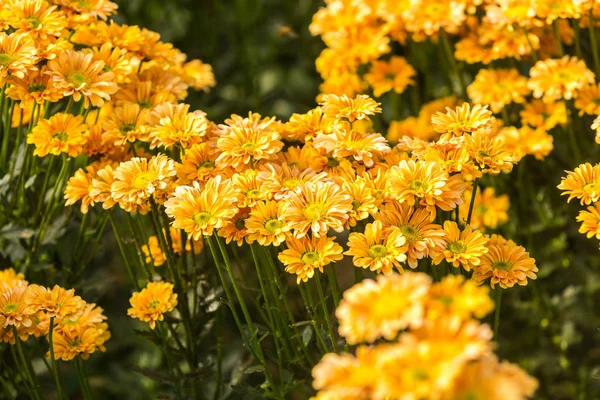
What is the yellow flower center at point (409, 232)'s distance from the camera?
5.50ft

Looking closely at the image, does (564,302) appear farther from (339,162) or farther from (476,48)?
(339,162)

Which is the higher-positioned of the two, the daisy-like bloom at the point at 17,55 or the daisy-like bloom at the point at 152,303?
the daisy-like bloom at the point at 17,55

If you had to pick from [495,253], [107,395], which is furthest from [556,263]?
[107,395]

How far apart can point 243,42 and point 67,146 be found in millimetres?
1800

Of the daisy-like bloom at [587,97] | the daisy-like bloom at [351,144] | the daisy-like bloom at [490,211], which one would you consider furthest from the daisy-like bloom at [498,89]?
the daisy-like bloom at [351,144]

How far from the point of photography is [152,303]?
1.95 metres

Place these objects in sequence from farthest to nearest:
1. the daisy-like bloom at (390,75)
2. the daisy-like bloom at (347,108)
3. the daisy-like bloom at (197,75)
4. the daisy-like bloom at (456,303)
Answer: the daisy-like bloom at (390,75), the daisy-like bloom at (197,75), the daisy-like bloom at (347,108), the daisy-like bloom at (456,303)

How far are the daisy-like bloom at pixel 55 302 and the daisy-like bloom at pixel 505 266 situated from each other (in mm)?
870

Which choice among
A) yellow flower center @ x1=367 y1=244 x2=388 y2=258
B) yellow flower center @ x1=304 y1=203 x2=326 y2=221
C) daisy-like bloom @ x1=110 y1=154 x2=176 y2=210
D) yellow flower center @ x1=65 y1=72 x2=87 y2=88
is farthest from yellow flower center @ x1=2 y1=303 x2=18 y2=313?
yellow flower center @ x1=367 y1=244 x2=388 y2=258

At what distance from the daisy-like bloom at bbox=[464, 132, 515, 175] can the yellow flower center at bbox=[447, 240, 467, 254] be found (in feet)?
0.67

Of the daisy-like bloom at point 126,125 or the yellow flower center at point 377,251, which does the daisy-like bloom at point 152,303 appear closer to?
the daisy-like bloom at point 126,125

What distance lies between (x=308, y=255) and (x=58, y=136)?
2.39 ft

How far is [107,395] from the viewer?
3.25 meters

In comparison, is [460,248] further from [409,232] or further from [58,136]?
[58,136]
